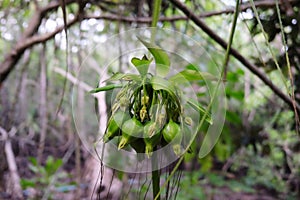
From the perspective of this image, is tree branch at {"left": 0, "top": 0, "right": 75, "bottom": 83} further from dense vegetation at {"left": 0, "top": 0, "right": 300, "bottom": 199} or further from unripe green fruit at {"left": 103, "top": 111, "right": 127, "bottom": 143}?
unripe green fruit at {"left": 103, "top": 111, "right": 127, "bottom": 143}

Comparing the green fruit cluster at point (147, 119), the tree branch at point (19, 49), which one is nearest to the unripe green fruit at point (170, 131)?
the green fruit cluster at point (147, 119)

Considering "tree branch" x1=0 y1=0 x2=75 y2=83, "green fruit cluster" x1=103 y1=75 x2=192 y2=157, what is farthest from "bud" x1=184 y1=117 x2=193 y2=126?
"tree branch" x1=0 y1=0 x2=75 y2=83

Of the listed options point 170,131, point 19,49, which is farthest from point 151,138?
point 19,49

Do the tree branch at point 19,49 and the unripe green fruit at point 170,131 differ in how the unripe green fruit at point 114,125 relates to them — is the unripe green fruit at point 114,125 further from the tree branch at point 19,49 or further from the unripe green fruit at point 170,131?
the tree branch at point 19,49

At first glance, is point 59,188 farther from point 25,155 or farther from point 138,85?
point 138,85

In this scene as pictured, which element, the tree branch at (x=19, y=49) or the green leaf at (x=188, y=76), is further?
the tree branch at (x=19, y=49)

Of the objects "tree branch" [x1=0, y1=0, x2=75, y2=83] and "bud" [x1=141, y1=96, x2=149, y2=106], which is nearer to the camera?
"bud" [x1=141, y1=96, x2=149, y2=106]

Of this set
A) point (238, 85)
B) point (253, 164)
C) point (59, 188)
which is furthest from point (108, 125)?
point (253, 164)

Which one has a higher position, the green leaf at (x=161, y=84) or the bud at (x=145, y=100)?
the green leaf at (x=161, y=84)
